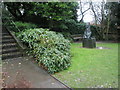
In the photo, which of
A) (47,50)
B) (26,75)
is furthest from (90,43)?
(26,75)

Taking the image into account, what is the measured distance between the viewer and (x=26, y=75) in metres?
3.03

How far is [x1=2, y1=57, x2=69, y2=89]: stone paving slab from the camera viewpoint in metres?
2.56

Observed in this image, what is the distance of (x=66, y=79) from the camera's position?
9.23 feet

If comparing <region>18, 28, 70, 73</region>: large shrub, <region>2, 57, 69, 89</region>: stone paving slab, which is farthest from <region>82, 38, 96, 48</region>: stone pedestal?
<region>2, 57, 69, 89</region>: stone paving slab

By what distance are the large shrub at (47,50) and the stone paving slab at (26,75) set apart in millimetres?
309

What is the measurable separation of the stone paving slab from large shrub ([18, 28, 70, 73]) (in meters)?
0.31

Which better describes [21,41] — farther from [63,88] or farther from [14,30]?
[63,88]

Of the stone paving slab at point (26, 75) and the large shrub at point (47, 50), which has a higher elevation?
the large shrub at point (47, 50)

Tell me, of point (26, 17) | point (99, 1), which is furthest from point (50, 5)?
point (99, 1)

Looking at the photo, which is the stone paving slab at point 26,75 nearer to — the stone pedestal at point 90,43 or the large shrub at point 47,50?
the large shrub at point 47,50

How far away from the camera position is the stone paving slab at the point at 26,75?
2.56 meters

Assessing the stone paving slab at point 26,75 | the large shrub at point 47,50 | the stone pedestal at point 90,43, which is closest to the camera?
the stone paving slab at point 26,75

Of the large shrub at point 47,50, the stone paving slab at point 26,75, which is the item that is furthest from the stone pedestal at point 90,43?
the stone paving slab at point 26,75

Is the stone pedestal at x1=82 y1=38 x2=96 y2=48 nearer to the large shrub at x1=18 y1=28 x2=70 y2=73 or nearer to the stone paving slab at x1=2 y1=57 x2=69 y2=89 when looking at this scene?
the large shrub at x1=18 y1=28 x2=70 y2=73
